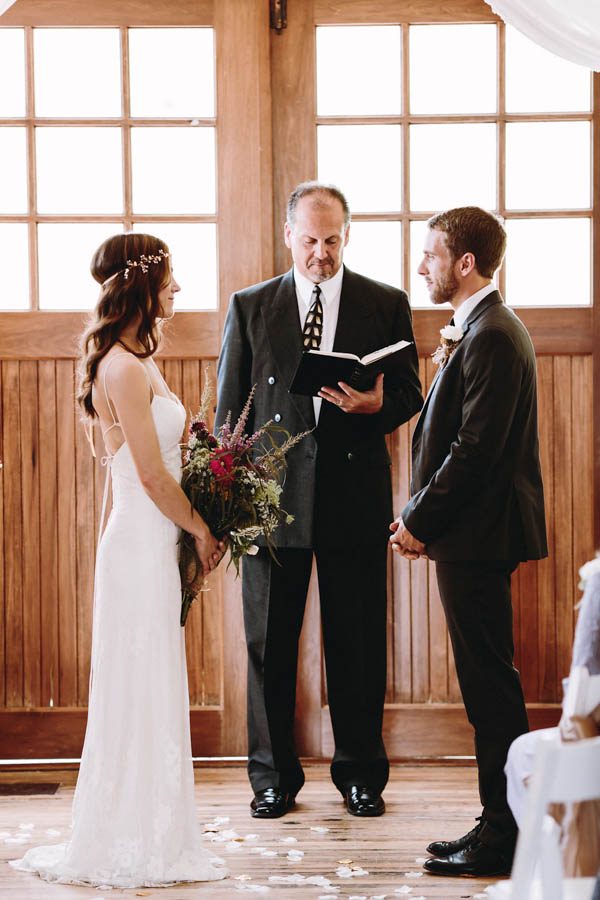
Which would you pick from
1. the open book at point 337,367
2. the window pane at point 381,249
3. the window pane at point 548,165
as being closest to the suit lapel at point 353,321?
the open book at point 337,367

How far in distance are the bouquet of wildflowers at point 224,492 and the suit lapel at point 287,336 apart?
0.40 metres

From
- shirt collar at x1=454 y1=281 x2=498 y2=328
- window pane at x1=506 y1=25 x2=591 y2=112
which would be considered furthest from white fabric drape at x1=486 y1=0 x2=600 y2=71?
shirt collar at x1=454 y1=281 x2=498 y2=328

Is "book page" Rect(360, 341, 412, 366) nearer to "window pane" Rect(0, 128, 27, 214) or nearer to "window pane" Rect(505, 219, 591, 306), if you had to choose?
"window pane" Rect(505, 219, 591, 306)

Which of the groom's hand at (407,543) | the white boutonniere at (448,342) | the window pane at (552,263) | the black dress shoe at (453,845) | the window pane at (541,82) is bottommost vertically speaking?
the black dress shoe at (453,845)

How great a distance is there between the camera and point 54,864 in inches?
106

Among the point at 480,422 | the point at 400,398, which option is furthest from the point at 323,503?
the point at 480,422

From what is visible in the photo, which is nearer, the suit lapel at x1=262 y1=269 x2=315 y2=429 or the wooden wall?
the suit lapel at x1=262 y1=269 x2=315 y2=429

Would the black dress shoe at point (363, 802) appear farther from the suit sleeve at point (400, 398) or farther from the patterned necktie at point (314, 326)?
the patterned necktie at point (314, 326)

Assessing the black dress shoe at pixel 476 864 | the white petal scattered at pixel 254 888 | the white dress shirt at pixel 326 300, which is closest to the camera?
the white petal scattered at pixel 254 888

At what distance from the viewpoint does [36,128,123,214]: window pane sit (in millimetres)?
3707

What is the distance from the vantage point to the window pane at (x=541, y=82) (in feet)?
12.0

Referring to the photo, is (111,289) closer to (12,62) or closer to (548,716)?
(12,62)

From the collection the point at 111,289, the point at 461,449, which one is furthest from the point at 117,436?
the point at 461,449

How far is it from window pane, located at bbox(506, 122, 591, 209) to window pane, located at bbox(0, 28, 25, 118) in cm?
173
